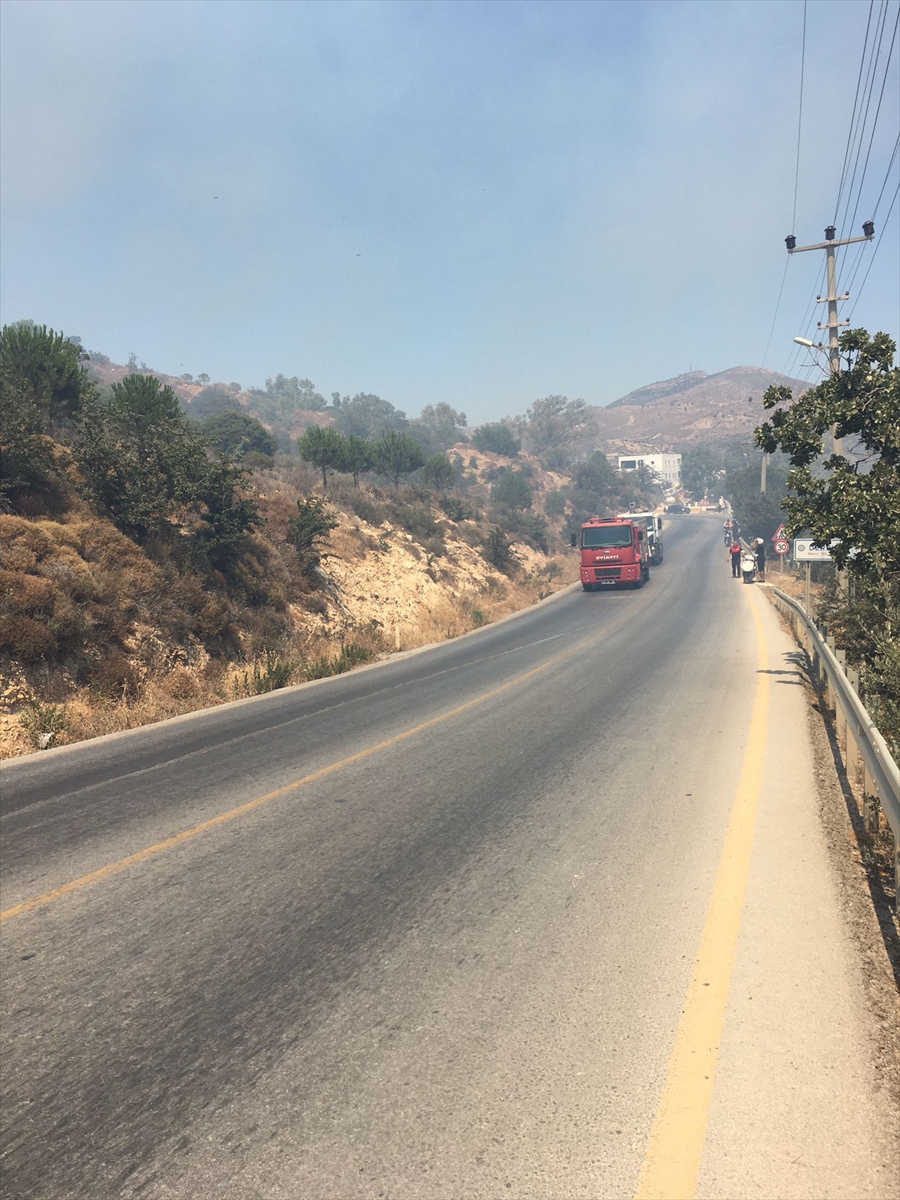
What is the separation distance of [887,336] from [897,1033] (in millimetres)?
9175

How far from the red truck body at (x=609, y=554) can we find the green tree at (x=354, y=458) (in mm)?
12700

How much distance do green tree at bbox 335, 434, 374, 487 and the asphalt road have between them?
31.5 m

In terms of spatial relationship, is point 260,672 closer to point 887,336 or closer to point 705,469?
point 887,336

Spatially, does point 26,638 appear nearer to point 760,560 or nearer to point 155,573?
point 155,573

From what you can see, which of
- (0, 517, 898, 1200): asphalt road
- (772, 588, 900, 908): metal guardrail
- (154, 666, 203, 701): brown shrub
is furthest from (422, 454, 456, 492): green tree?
(0, 517, 898, 1200): asphalt road

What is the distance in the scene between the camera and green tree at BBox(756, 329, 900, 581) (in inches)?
349

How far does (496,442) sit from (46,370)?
323 feet

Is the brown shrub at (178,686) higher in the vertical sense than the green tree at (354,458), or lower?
lower

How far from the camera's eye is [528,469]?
110062mm

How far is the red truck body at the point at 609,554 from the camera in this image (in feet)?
103

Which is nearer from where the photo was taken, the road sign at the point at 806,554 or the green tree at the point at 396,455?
the road sign at the point at 806,554

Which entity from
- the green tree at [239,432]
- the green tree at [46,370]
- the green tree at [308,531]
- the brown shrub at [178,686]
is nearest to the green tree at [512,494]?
the green tree at [239,432]

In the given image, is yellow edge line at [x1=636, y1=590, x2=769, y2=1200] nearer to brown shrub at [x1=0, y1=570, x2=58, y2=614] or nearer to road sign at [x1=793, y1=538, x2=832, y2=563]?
brown shrub at [x1=0, y1=570, x2=58, y2=614]

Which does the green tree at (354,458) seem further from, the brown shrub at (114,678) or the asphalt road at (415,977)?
the asphalt road at (415,977)
